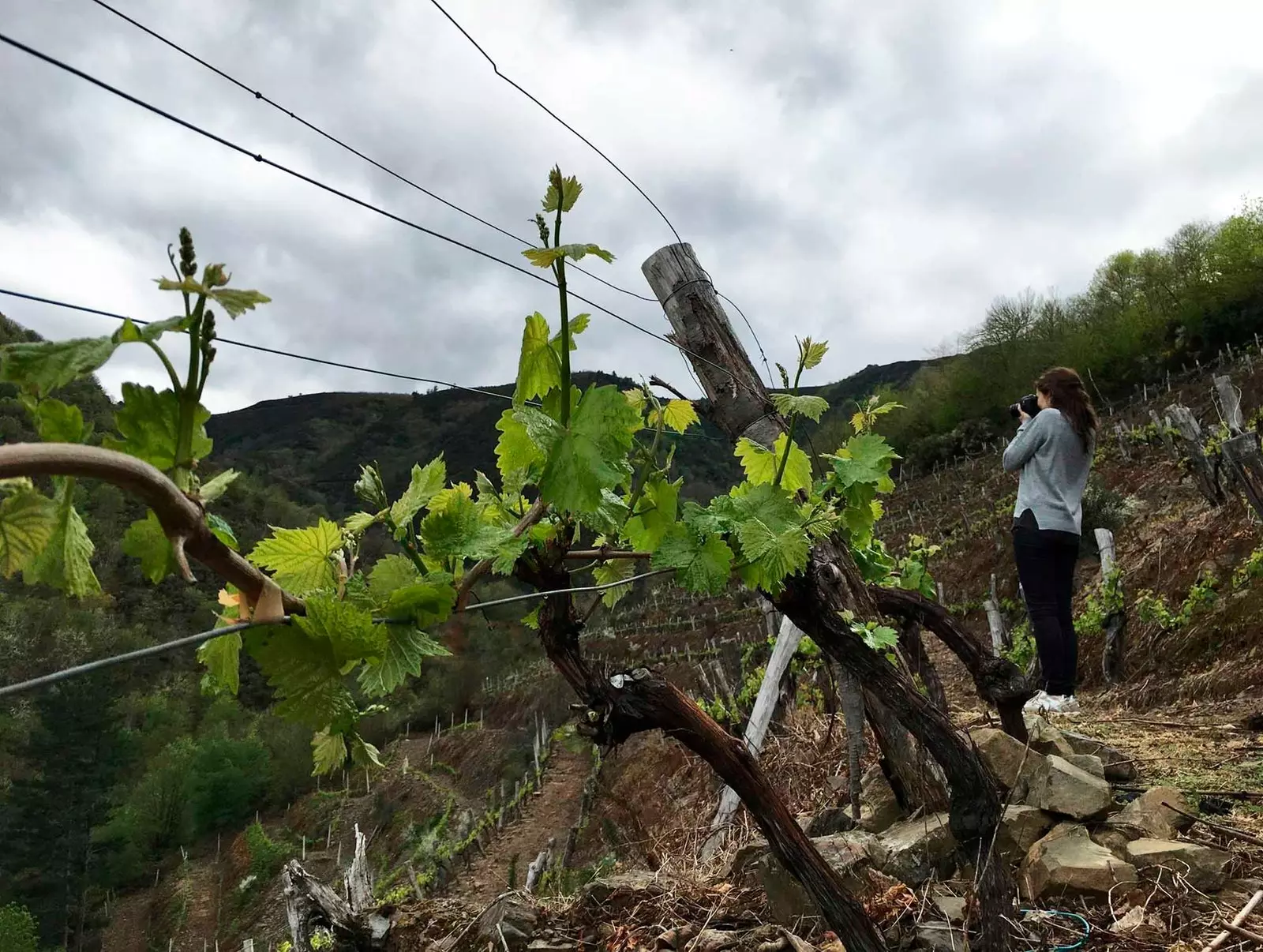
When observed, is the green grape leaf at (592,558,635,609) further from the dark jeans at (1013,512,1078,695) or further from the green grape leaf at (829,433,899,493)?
the dark jeans at (1013,512,1078,695)

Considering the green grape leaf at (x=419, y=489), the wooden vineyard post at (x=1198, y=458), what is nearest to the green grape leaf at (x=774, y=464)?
the green grape leaf at (x=419, y=489)

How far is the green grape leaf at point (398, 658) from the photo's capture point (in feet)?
2.77

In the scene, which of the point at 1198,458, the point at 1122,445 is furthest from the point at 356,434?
the point at 1198,458

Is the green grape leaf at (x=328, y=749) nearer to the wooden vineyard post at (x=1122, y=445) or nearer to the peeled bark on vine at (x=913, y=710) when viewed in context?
the peeled bark on vine at (x=913, y=710)

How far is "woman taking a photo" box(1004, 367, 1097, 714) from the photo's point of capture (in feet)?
11.0

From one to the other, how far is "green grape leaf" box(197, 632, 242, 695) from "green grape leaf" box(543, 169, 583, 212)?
678mm

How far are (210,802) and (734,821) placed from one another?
114 feet

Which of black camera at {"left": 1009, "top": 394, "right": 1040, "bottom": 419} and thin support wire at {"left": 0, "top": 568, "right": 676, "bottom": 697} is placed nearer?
thin support wire at {"left": 0, "top": 568, "right": 676, "bottom": 697}

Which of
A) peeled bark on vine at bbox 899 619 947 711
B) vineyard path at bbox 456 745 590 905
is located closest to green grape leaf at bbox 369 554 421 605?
peeled bark on vine at bbox 899 619 947 711

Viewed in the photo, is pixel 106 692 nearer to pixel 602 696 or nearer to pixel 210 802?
pixel 210 802

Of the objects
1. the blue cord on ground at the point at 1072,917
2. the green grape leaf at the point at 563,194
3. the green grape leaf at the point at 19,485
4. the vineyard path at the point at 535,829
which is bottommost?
the vineyard path at the point at 535,829

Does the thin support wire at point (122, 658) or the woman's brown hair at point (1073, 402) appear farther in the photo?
the woman's brown hair at point (1073, 402)

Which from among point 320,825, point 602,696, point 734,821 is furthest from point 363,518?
point 320,825

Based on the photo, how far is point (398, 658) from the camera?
34.2 inches
